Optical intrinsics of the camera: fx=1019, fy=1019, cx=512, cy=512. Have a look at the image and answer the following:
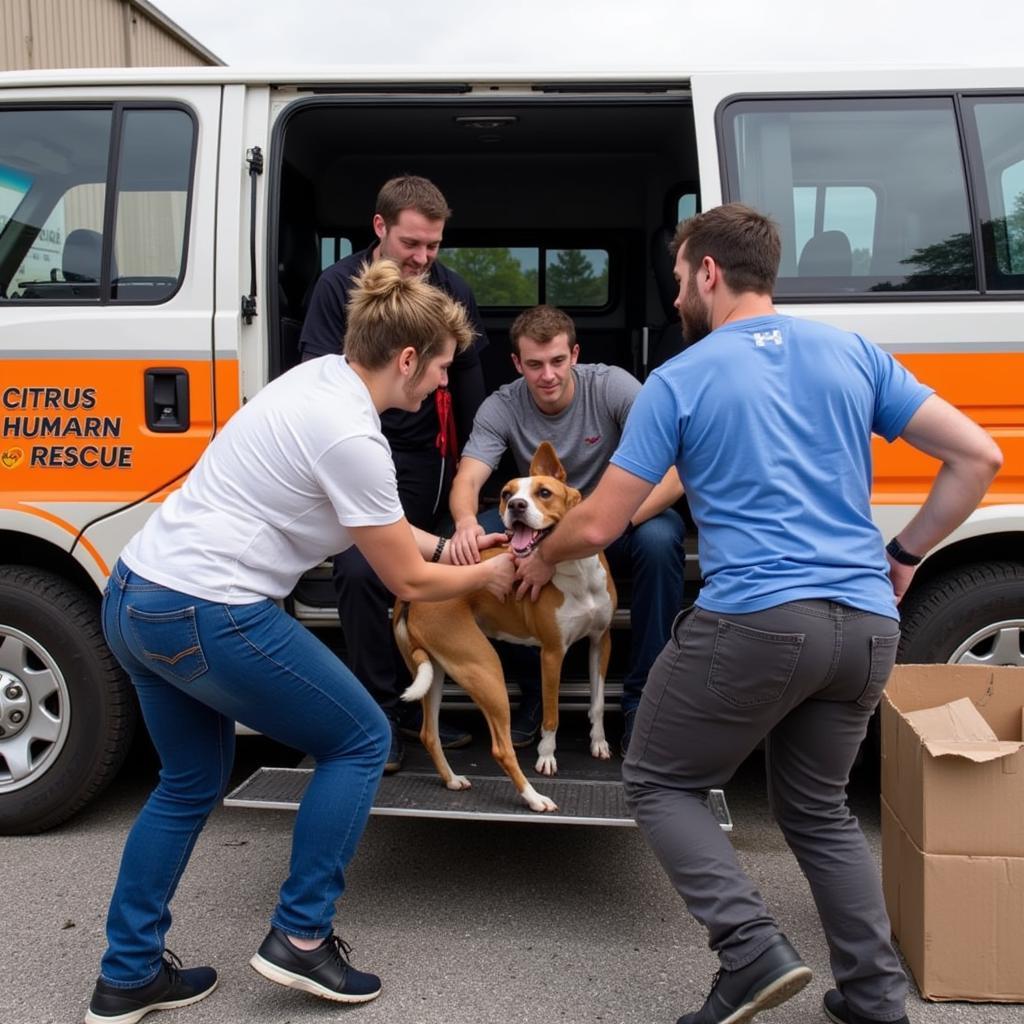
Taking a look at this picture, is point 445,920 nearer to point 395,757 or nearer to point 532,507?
point 395,757

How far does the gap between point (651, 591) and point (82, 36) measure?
387 inches

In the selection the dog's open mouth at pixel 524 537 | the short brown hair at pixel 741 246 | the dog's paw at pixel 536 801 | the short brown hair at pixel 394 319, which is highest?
the short brown hair at pixel 741 246

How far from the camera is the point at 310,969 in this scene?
7.41ft

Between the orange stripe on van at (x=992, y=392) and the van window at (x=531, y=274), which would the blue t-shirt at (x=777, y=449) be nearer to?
the orange stripe on van at (x=992, y=392)

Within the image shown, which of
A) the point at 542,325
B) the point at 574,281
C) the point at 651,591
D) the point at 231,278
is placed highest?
the point at 574,281

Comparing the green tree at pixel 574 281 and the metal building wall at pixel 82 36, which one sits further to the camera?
the metal building wall at pixel 82 36

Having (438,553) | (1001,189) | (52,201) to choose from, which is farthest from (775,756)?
(52,201)

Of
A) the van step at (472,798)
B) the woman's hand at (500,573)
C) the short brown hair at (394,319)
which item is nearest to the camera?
the short brown hair at (394,319)

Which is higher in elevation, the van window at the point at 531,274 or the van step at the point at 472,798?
the van window at the point at 531,274

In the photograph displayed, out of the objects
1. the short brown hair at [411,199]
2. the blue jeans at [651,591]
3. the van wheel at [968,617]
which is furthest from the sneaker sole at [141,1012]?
the short brown hair at [411,199]

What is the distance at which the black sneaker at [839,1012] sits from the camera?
7.05 feet

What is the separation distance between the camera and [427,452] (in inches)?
140

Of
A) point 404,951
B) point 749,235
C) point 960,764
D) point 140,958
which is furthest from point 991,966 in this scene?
point 140,958

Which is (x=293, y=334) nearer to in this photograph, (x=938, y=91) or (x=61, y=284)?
(x=61, y=284)
